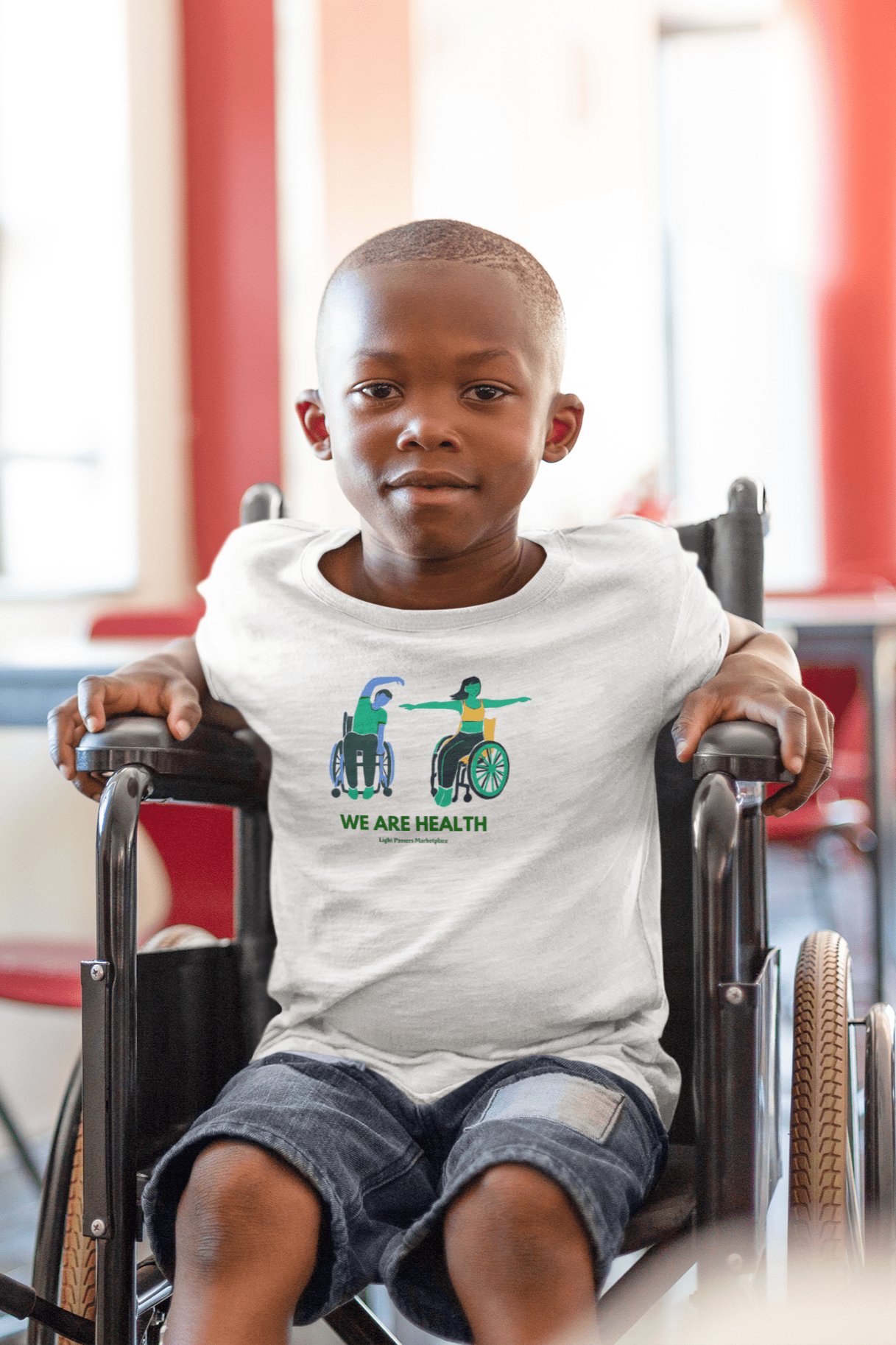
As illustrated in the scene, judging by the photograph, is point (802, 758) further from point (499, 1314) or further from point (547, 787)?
point (499, 1314)

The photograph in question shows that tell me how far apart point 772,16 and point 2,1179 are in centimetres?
613

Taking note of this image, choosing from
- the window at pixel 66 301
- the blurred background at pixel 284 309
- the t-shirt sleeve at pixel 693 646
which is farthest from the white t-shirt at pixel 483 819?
the window at pixel 66 301

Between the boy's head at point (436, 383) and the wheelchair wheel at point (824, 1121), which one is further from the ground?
the boy's head at point (436, 383)

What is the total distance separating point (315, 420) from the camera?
116 centimetres

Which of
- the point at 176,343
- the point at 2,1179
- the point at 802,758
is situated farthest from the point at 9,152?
the point at 802,758

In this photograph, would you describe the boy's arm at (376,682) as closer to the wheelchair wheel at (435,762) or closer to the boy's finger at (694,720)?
the wheelchair wheel at (435,762)

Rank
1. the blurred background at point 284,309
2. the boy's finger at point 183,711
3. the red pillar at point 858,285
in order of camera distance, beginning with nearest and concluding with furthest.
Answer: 1. the boy's finger at point 183,711
2. the blurred background at point 284,309
3. the red pillar at point 858,285

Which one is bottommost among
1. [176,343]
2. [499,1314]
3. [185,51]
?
[499,1314]

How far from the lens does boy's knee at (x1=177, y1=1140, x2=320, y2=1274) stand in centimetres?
82

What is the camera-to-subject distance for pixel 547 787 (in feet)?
3.49

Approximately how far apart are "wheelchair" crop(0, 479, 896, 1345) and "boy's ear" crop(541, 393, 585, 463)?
27 centimetres

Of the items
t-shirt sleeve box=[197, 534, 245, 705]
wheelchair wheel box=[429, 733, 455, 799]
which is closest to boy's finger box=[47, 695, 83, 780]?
t-shirt sleeve box=[197, 534, 245, 705]

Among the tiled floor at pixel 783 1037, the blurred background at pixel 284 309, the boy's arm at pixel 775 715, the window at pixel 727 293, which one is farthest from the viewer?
the window at pixel 727 293

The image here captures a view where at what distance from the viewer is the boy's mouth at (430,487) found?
1.04 meters
